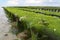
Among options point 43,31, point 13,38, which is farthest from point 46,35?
point 13,38

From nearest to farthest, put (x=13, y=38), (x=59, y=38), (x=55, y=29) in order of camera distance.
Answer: (x=59, y=38) → (x=55, y=29) → (x=13, y=38)

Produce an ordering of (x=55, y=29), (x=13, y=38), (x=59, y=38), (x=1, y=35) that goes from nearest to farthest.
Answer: (x=59, y=38) → (x=55, y=29) → (x=13, y=38) → (x=1, y=35)

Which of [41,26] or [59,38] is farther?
[41,26]

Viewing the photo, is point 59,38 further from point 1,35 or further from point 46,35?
point 1,35

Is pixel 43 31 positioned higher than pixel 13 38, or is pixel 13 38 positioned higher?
pixel 43 31

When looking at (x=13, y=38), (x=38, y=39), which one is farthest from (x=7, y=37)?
(x=38, y=39)

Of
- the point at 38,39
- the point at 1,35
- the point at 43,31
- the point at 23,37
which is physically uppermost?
the point at 43,31

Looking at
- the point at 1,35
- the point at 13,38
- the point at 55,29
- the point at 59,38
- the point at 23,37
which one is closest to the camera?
the point at 59,38

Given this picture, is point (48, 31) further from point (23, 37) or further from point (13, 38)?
point (13, 38)

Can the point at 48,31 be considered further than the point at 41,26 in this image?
No
